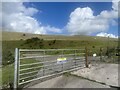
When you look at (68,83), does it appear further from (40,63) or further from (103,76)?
(103,76)

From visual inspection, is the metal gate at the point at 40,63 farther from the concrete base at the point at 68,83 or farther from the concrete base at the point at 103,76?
the concrete base at the point at 103,76

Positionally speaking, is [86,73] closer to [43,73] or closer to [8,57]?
[43,73]

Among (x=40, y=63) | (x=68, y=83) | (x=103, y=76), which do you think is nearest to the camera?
(x=68, y=83)

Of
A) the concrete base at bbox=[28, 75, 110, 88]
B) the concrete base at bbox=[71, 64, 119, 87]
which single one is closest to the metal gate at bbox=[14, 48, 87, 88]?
the concrete base at bbox=[28, 75, 110, 88]

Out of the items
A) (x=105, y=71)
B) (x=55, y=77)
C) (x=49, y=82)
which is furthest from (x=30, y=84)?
(x=105, y=71)

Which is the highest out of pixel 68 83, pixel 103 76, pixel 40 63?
pixel 40 63

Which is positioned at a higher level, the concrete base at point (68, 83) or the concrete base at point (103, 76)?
the concrete base at point (103, 76)

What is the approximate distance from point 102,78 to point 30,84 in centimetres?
310

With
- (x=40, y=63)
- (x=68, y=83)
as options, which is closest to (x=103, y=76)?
(x=68, y=83)

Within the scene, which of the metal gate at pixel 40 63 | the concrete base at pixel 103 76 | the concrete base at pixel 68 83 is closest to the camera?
the metal gate at pixel 40 63

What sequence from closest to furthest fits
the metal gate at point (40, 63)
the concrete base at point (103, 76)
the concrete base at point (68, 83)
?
the metal gate at point (40, 63)
the concrete base at point (68, 83)
the concrete base at point (103, 76)

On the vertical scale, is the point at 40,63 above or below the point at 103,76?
above

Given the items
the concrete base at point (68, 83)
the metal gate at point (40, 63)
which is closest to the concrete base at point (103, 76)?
the concrete base at point (68, 83)

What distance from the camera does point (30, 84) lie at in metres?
8.91
